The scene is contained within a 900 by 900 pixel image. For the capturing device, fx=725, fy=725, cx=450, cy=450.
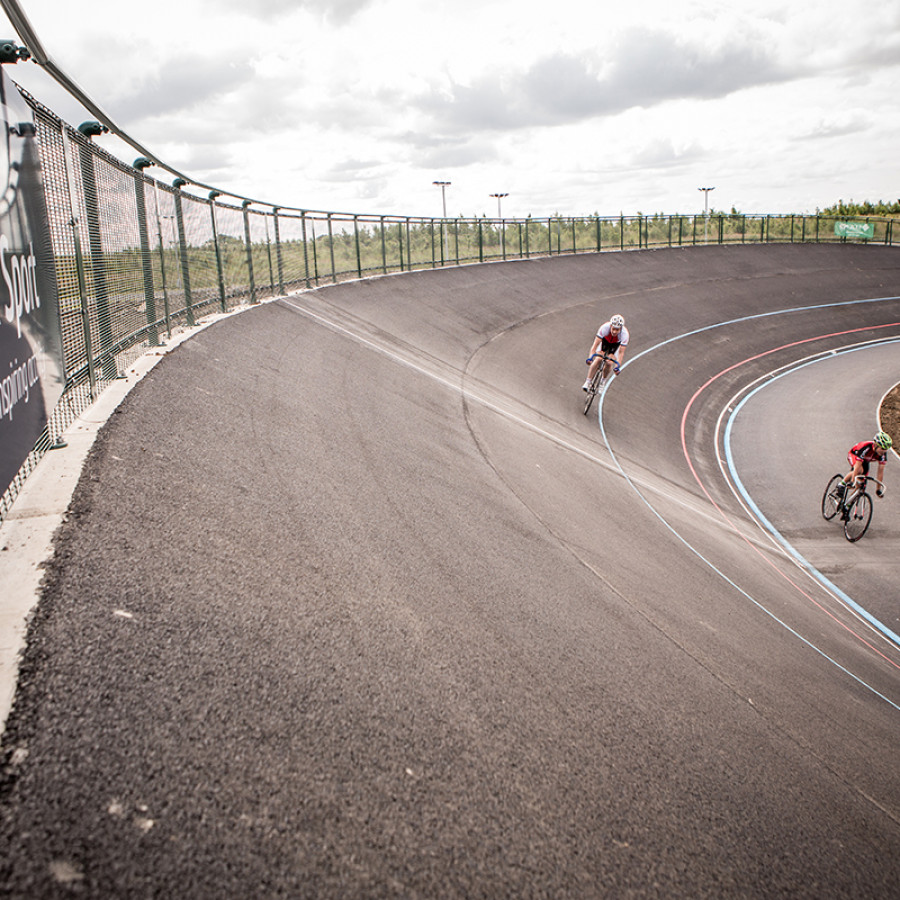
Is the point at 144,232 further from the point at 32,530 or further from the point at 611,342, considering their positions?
the point at 611,342

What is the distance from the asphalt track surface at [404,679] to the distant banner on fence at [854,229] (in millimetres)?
60300

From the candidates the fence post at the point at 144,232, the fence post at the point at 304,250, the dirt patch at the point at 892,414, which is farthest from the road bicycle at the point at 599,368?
the dirt patch at the point at 892,414

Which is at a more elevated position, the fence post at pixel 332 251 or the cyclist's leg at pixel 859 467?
the fence post at pixel 332 251

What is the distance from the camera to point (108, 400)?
22.3 feet

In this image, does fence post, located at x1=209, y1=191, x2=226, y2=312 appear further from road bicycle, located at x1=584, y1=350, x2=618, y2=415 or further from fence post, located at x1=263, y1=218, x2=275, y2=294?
road bicycle, located at x1=584, y1=350, x2=618, y2=415

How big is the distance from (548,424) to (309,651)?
12.1 metres

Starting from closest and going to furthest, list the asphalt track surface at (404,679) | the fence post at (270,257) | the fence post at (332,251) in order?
the asphalt track surface at (404,679), the fence post at (270,257), the fence post at (332,251)

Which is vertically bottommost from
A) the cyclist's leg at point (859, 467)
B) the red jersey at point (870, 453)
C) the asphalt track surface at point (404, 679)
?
the cyclist's leg at point (859, 467)

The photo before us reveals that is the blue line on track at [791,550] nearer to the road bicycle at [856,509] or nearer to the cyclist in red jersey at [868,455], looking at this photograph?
the road bicycle at [856,509]

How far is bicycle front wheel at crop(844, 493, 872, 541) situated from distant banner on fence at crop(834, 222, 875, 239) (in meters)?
57.5

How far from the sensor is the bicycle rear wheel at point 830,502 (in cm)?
1434

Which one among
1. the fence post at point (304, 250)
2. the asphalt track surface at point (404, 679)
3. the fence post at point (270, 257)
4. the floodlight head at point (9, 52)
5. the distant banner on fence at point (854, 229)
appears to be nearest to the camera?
the asphalt track surface at point (404, 679)

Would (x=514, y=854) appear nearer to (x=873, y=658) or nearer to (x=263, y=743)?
(x=263, y=743)

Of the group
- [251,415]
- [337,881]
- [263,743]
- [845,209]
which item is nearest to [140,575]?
[263,743]
